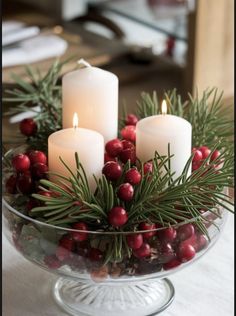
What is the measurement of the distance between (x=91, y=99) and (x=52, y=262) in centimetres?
20

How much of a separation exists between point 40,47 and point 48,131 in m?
0.80

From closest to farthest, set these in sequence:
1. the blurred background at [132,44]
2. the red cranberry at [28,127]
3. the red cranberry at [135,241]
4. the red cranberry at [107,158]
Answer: the red cranberry at [135,241] < the red cranberry at [107,158] < the red cranberry at [28,127] < the blurred background at [132,44]

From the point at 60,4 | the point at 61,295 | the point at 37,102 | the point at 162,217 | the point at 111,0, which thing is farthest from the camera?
the point at 111,0

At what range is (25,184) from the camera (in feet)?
2.79

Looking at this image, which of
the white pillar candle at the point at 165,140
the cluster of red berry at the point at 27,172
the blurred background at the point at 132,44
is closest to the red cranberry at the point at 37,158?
the cluster of red berry at the point at 27,172

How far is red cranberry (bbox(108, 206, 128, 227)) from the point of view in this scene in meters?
0.78

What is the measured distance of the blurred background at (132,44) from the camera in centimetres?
177

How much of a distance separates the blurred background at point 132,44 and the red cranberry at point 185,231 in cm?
68

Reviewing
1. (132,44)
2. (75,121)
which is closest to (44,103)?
(75,121)

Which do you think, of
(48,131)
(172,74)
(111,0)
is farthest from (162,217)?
(111,0)

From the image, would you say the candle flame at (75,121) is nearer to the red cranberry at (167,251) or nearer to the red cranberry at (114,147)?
the red cranberry at (114,147)

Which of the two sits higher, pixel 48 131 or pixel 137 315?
pixel 48 131

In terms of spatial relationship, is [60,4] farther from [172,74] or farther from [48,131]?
[48,131]

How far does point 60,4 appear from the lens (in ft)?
7.38
